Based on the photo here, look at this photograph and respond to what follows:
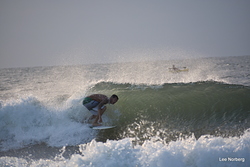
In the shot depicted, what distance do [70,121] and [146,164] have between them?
14.9 feet

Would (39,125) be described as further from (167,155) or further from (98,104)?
(167,155)

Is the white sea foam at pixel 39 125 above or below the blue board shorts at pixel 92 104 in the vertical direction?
below

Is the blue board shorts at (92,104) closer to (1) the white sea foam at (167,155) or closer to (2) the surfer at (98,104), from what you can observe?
(2) the surfer at (98,104)

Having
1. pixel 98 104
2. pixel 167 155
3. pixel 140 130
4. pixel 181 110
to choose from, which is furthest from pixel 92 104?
pixel 167 155

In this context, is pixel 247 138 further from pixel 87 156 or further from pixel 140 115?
pixel 140 115

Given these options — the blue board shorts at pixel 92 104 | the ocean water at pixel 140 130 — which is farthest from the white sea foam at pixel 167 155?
the blue board shorts at pixel 92 104

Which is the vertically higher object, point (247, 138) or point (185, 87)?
point (185, 87)

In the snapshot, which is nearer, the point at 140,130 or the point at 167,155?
the point at 167,155

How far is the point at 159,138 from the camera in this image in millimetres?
5684

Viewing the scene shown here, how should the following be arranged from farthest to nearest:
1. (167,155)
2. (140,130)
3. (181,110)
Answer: (181,110) → (140,130) → (167,155)

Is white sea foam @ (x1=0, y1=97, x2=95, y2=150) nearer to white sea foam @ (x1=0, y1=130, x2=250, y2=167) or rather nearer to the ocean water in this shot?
the ocean water

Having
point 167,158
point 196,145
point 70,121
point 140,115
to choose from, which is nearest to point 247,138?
point 196,145

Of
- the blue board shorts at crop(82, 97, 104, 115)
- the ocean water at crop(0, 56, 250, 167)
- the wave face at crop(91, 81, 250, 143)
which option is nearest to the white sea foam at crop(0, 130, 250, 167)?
the ocean water at crop(0, 56, 250, 167)

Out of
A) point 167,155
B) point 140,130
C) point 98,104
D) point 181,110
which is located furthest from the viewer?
point 181,110
